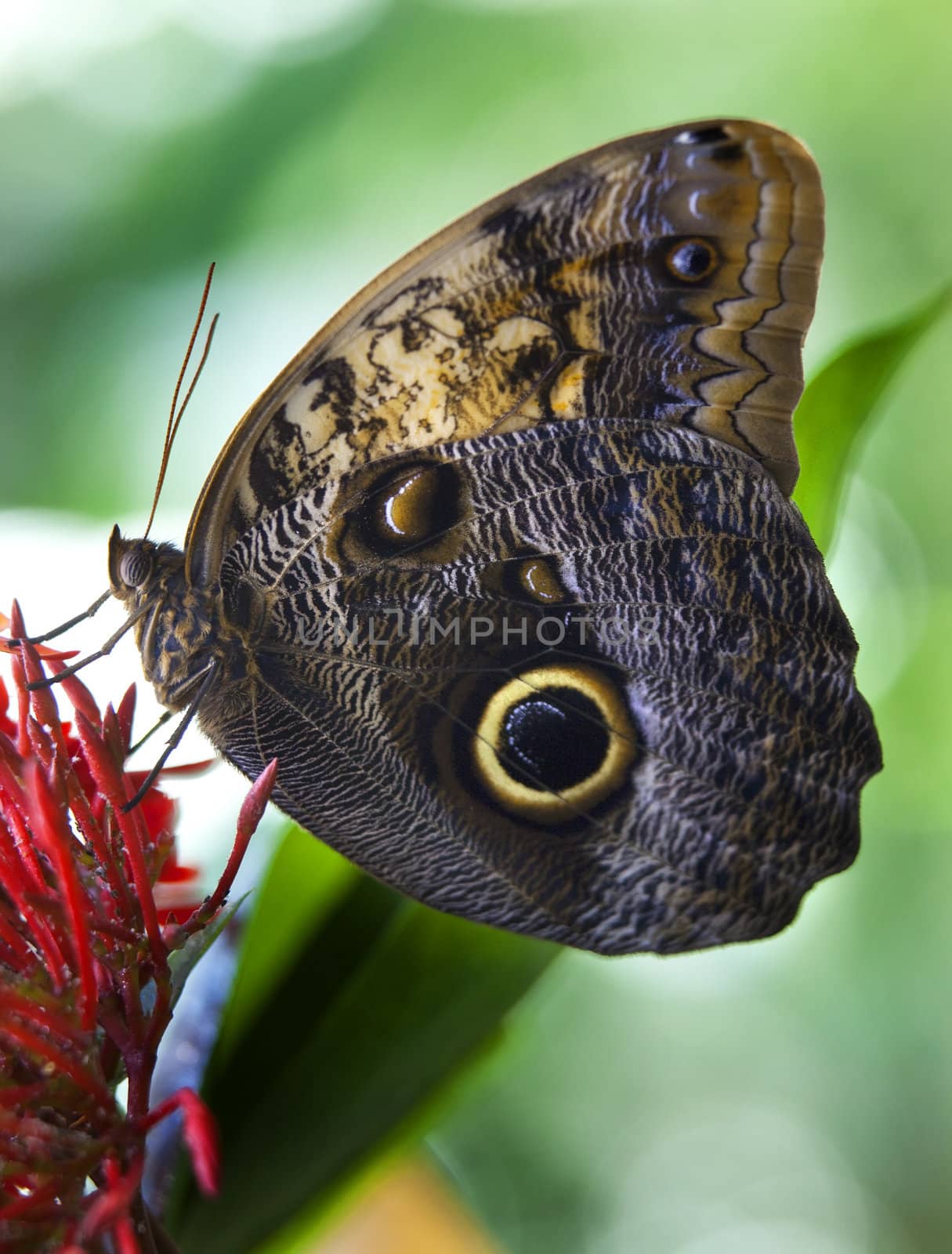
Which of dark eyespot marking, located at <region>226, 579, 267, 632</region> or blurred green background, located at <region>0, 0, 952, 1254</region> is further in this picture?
blurred green background, located at <region>0, 0, 952, 1254</region>

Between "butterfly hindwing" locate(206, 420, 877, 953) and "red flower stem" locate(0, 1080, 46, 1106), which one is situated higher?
"butterfly hindwing" locate(206, 420, 877, 953)

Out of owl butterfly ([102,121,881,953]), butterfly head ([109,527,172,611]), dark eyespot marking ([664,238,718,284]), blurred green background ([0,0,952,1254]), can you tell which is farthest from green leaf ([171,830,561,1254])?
blurred green background ([0,0,952,1254])

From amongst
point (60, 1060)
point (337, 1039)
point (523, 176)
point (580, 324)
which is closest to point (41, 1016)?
point (60, 1060)

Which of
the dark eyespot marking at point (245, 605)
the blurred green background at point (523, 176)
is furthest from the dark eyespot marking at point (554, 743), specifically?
the blurred green background at point (523, 176)

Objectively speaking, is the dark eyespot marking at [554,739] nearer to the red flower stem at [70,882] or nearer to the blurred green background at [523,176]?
the red flower stem at [70,882]

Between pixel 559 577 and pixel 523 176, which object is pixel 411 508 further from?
pixel 523 176

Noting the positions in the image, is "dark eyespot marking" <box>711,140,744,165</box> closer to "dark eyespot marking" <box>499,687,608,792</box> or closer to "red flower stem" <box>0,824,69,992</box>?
"dark eyespot marking" <box>499,687,608,792</box>

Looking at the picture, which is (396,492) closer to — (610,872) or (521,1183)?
(610,872)

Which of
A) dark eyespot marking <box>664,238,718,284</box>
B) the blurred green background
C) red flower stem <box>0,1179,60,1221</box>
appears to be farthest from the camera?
the blurred green background
